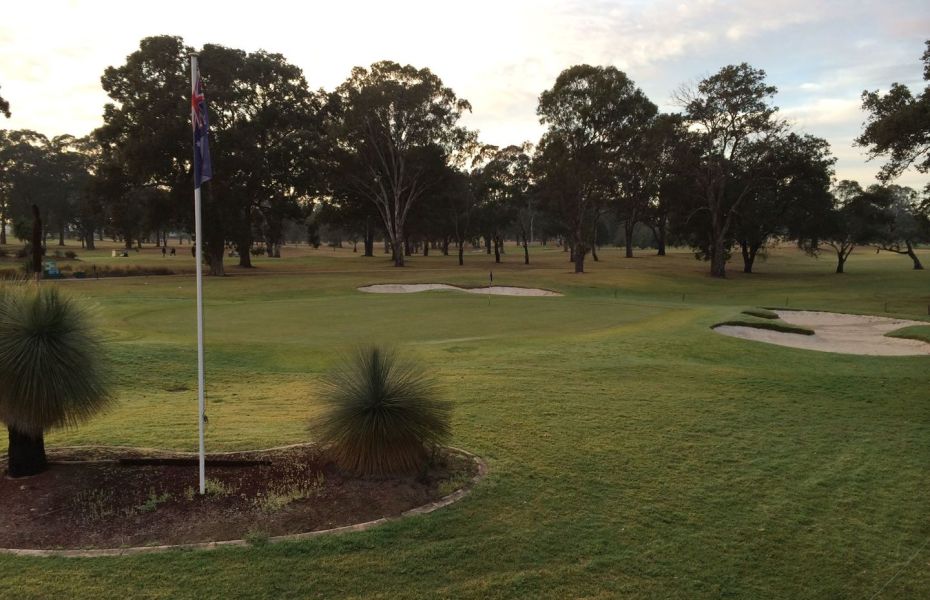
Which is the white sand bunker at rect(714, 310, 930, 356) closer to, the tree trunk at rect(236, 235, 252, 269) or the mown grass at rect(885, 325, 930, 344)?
the mown grass at rect(885, 325, 930, 344)

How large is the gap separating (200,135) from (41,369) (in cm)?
281

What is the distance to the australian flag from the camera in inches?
238

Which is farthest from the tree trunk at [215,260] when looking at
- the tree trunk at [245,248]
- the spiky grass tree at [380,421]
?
the spiky grass tree at [380,421]

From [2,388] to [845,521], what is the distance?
8.21 metres

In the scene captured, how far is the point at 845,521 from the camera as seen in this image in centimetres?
575

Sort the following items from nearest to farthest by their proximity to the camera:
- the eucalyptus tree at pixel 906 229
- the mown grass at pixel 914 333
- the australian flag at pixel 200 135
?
the australian flag at pixel 200 135
the mown grass at pixel 914 333
the eucalyptus tree at pixel 906 229

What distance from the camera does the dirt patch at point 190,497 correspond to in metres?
5.32

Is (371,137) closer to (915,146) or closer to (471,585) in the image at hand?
(915,146)

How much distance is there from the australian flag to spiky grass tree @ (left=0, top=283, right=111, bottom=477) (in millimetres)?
2043

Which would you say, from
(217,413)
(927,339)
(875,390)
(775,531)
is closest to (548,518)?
(775,531)

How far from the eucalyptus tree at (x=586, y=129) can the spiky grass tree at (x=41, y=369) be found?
49.6m

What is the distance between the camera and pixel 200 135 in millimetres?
6047

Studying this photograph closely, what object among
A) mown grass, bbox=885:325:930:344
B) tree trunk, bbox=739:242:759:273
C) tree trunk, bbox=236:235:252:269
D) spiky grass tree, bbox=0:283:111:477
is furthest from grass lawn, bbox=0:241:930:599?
tree trunk, bbox=739:242:759:273

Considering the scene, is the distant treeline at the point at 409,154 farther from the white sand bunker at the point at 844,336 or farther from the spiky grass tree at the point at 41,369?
the spiky grass tree at the point at 41,369
